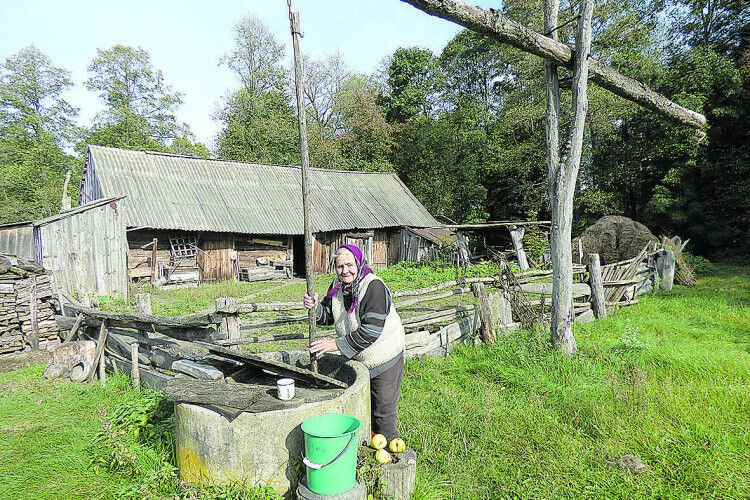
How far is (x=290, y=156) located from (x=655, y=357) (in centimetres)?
2848

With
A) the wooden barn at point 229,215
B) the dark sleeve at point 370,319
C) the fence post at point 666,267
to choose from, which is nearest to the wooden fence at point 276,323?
the dark sleeve at point 370,319

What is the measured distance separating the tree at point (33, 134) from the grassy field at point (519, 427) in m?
26.2

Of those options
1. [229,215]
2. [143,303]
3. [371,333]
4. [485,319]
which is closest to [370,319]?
[371,333]

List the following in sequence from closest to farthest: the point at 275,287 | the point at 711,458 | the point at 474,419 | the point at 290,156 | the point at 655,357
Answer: the point at 711,458 < the point at 474,419 < the point at 655,357 < the point at 275,287 < the point at 290,156

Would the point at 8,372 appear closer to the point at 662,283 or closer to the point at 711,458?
the point at 711,458

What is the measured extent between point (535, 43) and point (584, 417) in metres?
4.47

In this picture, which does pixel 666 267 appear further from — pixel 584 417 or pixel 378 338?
pixel 378 338

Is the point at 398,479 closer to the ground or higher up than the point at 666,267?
closer to the ground

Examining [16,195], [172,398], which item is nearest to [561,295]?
[172,398]

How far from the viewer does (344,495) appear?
275 centimetres

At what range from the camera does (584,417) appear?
14.0 feet

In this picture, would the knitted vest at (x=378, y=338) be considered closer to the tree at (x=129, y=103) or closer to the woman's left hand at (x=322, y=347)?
the woman's left hand at (x=322, y=347)

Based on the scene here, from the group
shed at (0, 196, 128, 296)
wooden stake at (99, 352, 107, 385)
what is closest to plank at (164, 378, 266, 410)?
wooden stake at (99, 352, 107, 385)

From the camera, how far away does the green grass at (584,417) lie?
3371mm
